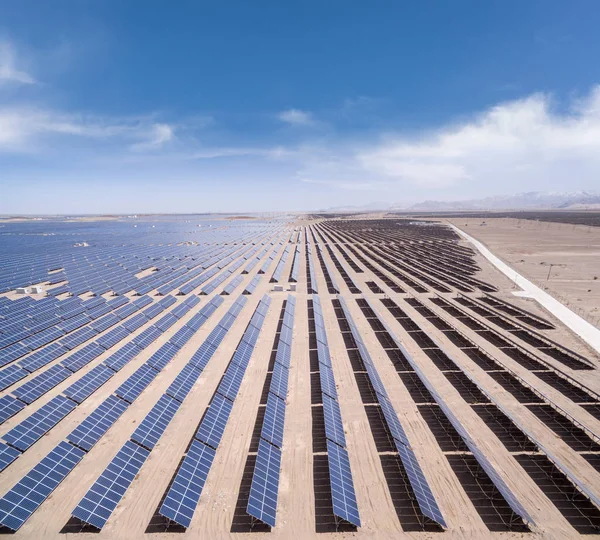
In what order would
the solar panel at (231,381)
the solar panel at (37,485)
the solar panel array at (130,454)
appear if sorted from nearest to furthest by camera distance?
the solar panel at (37,485)
the solar panel array at (130,454)
the solar panel at (231,381)

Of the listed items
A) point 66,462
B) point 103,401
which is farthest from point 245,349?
point 66,462

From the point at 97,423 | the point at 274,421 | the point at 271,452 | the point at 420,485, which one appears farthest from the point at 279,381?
the point at 97,423

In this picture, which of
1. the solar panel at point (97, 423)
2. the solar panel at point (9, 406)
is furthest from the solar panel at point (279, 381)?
the solar panel at point (9, 406)

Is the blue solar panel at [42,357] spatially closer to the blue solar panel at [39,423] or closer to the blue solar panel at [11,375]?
the blue solar panel at [11,375]

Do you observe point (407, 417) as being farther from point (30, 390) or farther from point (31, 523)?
point (30, 390)

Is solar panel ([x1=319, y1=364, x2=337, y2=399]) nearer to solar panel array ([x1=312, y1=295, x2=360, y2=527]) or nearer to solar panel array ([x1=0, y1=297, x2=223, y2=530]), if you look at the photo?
solar panel array ([x1=312, y1=295, x2=360, y2=527])

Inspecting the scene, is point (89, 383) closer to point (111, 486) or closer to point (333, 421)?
point (111, 486)
